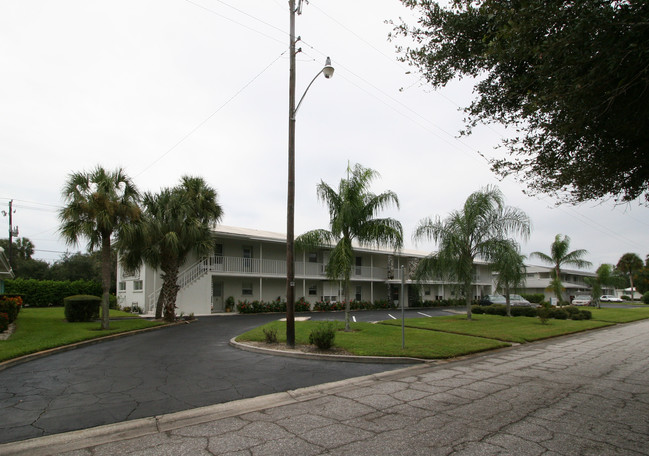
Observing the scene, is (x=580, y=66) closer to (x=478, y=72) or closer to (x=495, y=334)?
(x=478, y=72)

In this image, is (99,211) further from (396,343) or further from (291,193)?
(396,343)

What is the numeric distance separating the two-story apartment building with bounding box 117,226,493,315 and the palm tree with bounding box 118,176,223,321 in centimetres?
313

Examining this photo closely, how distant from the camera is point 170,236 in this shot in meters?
19.4

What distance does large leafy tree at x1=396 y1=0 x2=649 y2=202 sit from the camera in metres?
5.16

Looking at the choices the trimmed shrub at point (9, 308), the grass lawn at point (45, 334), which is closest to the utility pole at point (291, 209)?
the grass lawn at point (45, 334)

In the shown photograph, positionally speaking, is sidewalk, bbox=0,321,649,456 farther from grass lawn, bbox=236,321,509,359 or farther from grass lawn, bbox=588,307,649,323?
grass lawn, bbox=588,307,649,323

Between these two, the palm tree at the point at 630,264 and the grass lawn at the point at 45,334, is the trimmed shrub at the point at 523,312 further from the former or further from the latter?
the palm tree at the point at 630,264

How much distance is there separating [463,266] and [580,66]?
17145mm

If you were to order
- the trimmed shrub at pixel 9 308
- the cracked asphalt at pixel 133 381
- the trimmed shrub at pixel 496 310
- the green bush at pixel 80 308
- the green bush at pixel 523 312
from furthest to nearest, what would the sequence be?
A: the trimmed shrub at pixel 496 310
the green bush at pixel 523 312
the green bush at pixel 80 308
the trimmed shrub at pixel 9 308
the cracked asphalt at pixel 133 381

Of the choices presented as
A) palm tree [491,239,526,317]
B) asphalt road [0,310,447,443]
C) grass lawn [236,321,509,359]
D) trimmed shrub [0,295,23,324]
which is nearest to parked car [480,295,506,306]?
palm tree [491,239,526,317]

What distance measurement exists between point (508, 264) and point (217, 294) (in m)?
18.3

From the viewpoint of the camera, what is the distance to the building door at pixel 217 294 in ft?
88.8

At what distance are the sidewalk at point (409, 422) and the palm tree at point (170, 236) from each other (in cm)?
1459

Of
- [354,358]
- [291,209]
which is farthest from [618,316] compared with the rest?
[291,209]
